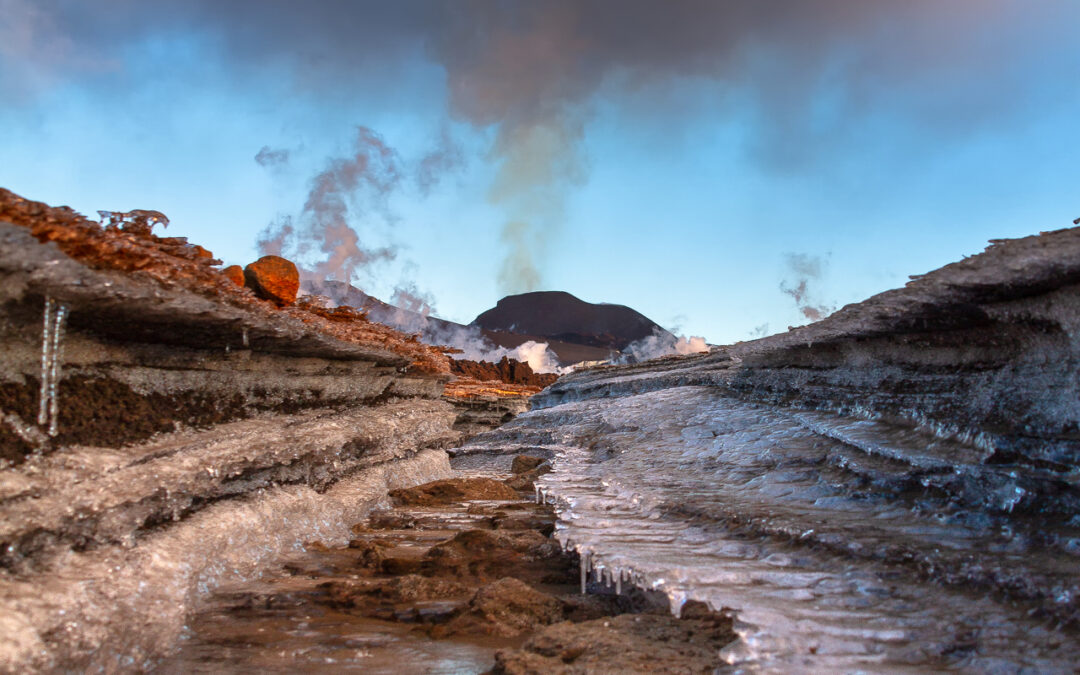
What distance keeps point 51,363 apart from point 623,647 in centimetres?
279

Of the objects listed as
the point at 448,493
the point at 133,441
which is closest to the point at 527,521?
the point at 448,493

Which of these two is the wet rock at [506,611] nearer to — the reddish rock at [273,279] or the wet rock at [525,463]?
the reddish rock at [273,279]

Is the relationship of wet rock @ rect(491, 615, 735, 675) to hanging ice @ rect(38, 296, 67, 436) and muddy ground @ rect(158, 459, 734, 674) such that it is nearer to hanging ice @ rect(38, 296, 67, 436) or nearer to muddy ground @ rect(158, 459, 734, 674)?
muddy ground @ rect(158, 459, 734, 674)

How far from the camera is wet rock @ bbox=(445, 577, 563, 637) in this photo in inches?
101

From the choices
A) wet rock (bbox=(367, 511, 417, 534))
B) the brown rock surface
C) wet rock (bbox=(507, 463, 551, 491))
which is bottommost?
wet rock (bbox=(367, 511, 417, 534))

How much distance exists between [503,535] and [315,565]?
3.68 feet

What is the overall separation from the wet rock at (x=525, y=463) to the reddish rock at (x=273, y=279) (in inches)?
151

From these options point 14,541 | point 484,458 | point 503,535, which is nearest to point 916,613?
point 503,535

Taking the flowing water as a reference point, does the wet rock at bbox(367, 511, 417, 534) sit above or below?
below

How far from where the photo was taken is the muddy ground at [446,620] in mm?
2221

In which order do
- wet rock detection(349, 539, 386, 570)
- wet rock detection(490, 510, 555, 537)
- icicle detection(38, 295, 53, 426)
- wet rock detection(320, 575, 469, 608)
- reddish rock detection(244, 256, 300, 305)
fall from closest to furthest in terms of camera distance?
icicle detection(38, 295, 53, 426) < wet rock detection(320, 575, 469, 608) < wet rock detection(349, 539, 386, 570) < wet rock detection(490, 510, 555, 537) < reddish rock detection(244, 256, 300, 305)

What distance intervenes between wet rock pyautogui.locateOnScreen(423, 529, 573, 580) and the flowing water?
0.18m

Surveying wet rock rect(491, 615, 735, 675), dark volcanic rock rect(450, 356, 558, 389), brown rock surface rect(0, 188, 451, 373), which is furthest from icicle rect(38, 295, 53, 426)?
dark volcanic rock rect(450, 356, 558, 389)

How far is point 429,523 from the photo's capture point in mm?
5047
